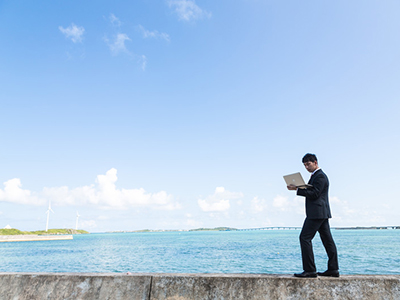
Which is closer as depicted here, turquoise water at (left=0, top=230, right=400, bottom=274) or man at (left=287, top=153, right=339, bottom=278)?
man at (left=287, top=153, right=339, bottom=278)

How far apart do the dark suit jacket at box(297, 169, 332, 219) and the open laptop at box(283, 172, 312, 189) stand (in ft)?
0.27

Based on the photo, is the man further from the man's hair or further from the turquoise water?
the turquoise water

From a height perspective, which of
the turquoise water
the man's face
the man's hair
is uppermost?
the man's hair

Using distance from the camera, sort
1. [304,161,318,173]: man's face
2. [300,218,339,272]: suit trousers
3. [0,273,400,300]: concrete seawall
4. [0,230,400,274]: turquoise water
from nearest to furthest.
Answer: [0,273,400,300]: concrete seawall < [300,218,339,272]: suit trousers < [304,161,318,173]: man's face < [0,230,400,274]: turquoise water

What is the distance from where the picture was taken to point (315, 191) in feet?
15.1

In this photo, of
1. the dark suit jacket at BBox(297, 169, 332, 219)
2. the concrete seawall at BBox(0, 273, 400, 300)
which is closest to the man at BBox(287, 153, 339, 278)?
the dark suit jacket at BBox(297, 169, 332, 219)

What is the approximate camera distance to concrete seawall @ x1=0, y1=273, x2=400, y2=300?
395cm

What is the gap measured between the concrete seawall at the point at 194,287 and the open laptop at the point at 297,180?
1.36 metres

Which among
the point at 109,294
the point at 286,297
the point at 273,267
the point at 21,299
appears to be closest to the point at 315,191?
the point at 286,297

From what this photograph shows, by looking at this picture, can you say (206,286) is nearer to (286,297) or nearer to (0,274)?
(286,297)

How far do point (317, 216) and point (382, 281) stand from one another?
3.79 feet

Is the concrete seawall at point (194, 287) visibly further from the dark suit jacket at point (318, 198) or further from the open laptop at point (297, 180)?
the open laptop at point (297, 180)

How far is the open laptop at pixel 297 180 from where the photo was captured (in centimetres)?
463

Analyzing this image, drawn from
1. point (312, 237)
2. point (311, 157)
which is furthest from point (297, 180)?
point (312, 237)
